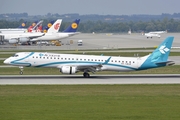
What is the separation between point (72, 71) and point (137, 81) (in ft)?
22.1

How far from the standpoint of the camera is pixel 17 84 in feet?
155

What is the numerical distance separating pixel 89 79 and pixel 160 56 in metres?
7.73

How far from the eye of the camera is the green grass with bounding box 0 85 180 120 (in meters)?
31.2

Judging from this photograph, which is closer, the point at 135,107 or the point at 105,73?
the point at 135,107

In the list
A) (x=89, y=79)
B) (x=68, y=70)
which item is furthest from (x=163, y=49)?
(x=68, y=70)

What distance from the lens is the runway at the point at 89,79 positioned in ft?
162

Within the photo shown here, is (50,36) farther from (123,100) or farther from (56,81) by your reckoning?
(123,100)

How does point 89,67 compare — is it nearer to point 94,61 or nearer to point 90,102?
point 94,61

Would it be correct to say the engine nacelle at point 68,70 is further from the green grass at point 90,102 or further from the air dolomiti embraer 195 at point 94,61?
the green grass at point 90,102

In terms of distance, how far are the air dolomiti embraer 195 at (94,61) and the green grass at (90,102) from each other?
25.3 ft

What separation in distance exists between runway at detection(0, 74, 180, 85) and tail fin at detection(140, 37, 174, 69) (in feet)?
4.57

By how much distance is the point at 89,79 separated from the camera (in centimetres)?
5250

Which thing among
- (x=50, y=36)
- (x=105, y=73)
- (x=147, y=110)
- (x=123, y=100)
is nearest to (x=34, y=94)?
(x=123, y=100)

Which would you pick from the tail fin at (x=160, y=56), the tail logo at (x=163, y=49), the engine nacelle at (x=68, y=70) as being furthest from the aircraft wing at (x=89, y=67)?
the tail logo at (x=163, y=49)
